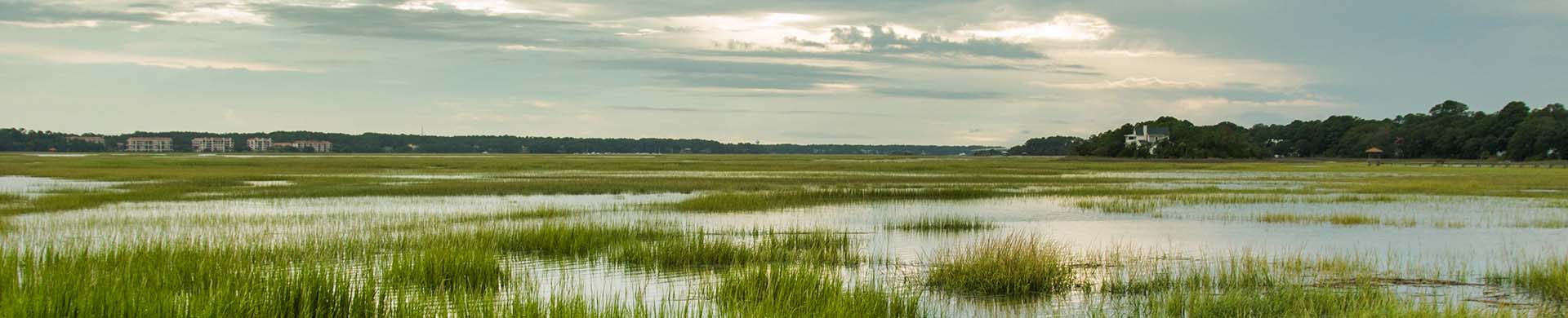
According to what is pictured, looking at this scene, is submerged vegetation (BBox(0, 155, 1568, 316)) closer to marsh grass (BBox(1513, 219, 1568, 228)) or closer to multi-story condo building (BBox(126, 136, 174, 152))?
marsh grass (BBox(1513, 219, 1568, 228))

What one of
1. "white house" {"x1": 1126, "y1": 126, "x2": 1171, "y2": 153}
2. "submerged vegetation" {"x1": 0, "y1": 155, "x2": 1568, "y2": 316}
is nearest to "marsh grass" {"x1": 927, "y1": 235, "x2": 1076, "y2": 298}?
"submerged vegetation" {"x1": 0, "y1": 155, "x2": 1568, "y2": 316}

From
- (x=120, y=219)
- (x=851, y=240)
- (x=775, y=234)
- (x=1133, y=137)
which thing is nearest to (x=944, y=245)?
(x=851, y=240)

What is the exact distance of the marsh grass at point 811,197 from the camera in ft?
90.3

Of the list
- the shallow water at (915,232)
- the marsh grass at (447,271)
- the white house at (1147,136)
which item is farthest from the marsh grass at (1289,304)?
the white house at (1147,136)

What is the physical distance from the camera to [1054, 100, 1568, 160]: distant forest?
94538 millimetres

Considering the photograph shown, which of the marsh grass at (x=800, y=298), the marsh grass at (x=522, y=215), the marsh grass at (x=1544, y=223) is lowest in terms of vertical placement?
the marsh grass at (x=1544, y=223)

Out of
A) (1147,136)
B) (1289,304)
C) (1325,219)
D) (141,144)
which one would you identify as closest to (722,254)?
(1289,304)

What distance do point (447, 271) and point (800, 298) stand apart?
4.31m

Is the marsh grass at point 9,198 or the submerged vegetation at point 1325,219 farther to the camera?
the marsh grass at point 9,198

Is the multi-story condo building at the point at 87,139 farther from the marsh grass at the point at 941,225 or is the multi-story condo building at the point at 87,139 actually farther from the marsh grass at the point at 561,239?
the marsh grass at the point at 561,239

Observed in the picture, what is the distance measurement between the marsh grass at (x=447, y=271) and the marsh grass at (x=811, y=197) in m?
13.7

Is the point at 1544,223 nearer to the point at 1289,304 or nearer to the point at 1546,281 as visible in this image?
the point at 1546,281

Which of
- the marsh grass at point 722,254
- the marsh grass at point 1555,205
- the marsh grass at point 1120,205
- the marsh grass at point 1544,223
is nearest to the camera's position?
the marsh grass at point 722,254

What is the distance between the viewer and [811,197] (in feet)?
105
